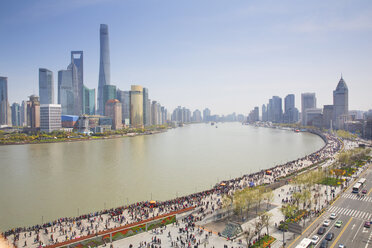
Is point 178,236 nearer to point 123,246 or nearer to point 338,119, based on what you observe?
point 123,246

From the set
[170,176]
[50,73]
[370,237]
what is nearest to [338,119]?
[170,176]

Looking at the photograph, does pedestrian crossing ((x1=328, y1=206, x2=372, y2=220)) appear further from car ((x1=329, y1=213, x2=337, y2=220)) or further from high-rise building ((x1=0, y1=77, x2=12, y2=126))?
high-rise building ((x1=0, y1=77, x2=12, y2=126))

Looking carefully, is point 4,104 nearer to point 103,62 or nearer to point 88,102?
point 88,102

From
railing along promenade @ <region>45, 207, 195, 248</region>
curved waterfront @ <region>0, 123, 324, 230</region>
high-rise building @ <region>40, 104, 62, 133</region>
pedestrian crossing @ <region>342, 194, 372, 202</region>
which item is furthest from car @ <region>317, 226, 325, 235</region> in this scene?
high-rise building @ <region>40, 104, 62, 133</region>

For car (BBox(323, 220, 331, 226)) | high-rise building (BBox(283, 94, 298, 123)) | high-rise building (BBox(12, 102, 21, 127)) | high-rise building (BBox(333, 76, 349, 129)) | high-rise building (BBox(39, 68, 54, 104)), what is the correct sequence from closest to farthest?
car (BBox(323, 220, 331, 226))
high-rise building (BBox(333, 76, 349, 129))
high-rise building (BBox(39, 68, 54, 104))
high-rise building (BBox(12, 102, 21, 127))
high-rise building (BBox(283, 94, 298, 123))

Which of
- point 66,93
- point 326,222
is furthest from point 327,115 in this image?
point 66,93

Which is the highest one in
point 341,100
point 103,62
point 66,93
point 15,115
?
point 103,62
